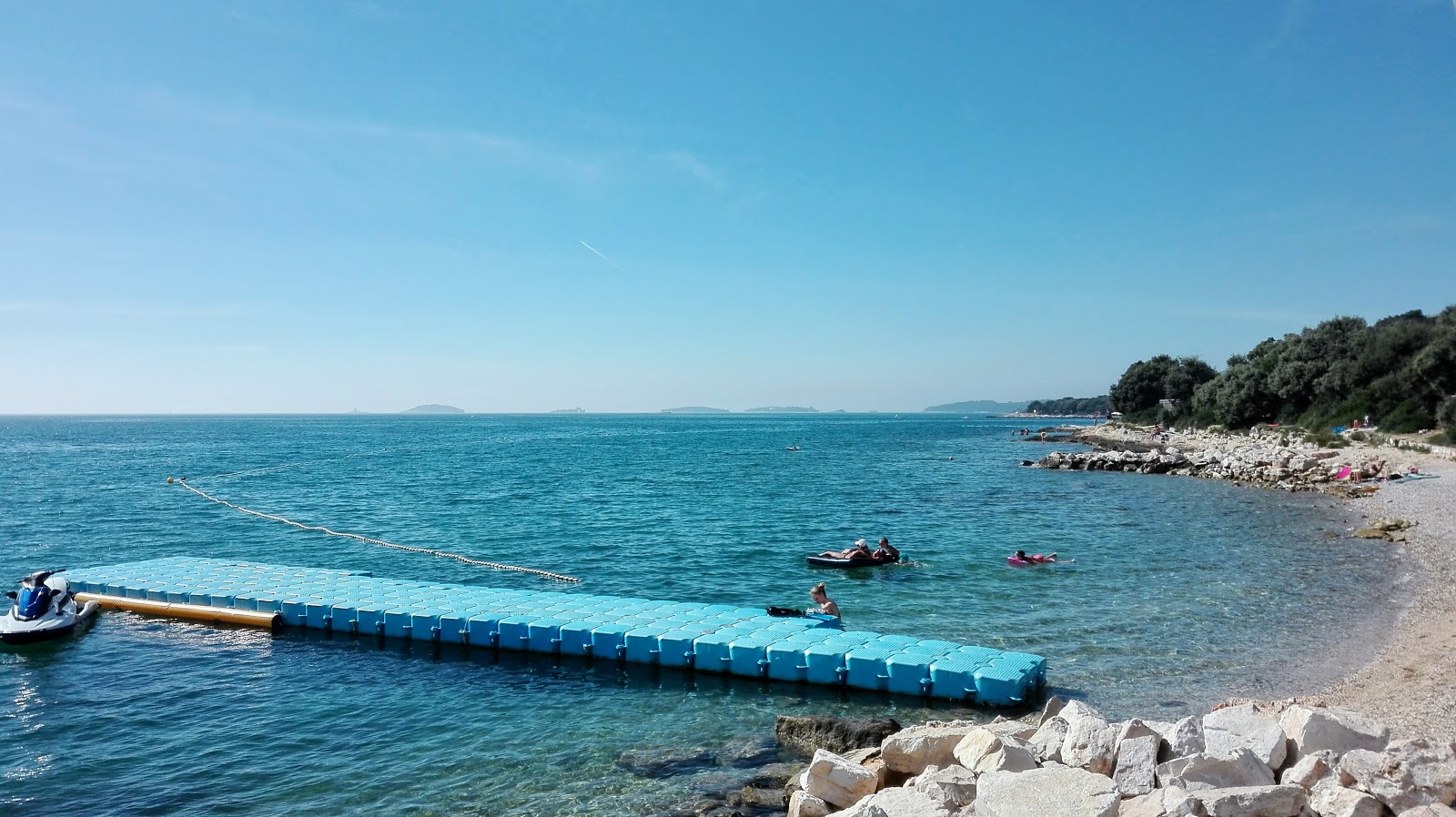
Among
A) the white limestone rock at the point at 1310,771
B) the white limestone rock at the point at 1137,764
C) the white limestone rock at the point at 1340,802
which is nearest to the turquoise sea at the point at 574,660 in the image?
the white limestone rock at the point at 1137,764

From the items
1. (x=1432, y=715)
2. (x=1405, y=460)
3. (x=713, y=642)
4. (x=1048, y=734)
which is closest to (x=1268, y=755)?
(x=1048, y=734)

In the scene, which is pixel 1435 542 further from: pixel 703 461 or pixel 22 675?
pixel 703 461

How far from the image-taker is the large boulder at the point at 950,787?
9770 millimetres

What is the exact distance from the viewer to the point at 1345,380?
243 feet

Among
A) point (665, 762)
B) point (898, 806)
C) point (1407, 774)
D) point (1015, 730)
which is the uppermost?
point (1407, 774)

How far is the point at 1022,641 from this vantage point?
805 inches

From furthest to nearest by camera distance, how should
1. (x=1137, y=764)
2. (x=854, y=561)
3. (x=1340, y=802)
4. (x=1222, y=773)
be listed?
(x=854, y=561), (x=1137, y=764), (x=1222, y=773), (x=1340, y=802)

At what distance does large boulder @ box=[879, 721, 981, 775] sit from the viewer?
11.4 metres

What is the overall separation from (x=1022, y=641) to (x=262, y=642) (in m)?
18.0

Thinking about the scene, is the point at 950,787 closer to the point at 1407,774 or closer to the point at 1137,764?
the point at 1137,764

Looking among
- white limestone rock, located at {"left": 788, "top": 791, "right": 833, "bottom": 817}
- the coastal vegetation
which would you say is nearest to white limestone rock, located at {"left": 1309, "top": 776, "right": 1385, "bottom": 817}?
white limestone rock, located at {"left": 788, "top": 791, "right": 833, "bottom": 817}

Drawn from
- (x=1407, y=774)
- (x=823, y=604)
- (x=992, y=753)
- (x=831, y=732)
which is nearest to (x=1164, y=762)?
(x=992, y=753)

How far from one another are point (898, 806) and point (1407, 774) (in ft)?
15.5

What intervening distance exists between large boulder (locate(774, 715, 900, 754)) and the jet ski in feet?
60.9
